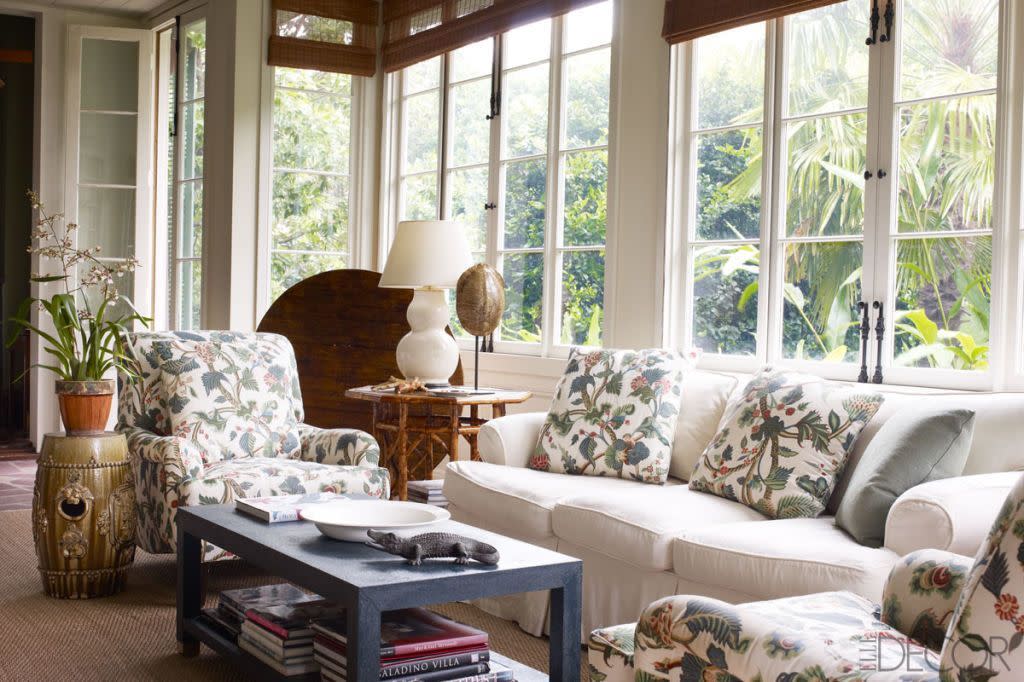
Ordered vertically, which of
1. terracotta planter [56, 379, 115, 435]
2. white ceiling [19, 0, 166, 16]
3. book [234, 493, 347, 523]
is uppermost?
white ceiling [19, 0, 166, 16]

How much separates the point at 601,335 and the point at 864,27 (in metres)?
1.75

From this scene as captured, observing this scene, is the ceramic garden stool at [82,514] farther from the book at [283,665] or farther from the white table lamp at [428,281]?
the white table lamp at [428,281]

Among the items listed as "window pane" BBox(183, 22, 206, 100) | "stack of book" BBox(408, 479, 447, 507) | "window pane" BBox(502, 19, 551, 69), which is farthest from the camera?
"window pane" BBox(183, 22, 206, 100)

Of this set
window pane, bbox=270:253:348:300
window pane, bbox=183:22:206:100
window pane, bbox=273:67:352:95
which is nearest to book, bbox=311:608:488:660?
window pane, bbox=270:253:348:300

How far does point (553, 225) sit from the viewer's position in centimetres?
513

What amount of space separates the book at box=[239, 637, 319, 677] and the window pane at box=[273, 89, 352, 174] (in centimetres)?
397

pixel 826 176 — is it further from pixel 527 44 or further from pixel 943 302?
pixel 527 44

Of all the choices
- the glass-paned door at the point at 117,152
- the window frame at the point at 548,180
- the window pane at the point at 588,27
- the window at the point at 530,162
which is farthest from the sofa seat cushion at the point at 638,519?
the glass-paned door at the point at 117,152

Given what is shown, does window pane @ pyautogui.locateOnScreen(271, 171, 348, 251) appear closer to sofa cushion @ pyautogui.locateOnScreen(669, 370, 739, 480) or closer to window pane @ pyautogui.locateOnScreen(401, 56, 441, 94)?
window pane @ pyautogui.locateOnScreen(401, 56, 441, 94)

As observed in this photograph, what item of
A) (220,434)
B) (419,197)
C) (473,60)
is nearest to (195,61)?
(419,197)

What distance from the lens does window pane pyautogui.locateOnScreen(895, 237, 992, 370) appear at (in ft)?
11.3

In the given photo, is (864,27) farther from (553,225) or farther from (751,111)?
(553,225)

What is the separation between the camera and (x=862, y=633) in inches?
76.1

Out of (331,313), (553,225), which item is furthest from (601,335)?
(331,313)
